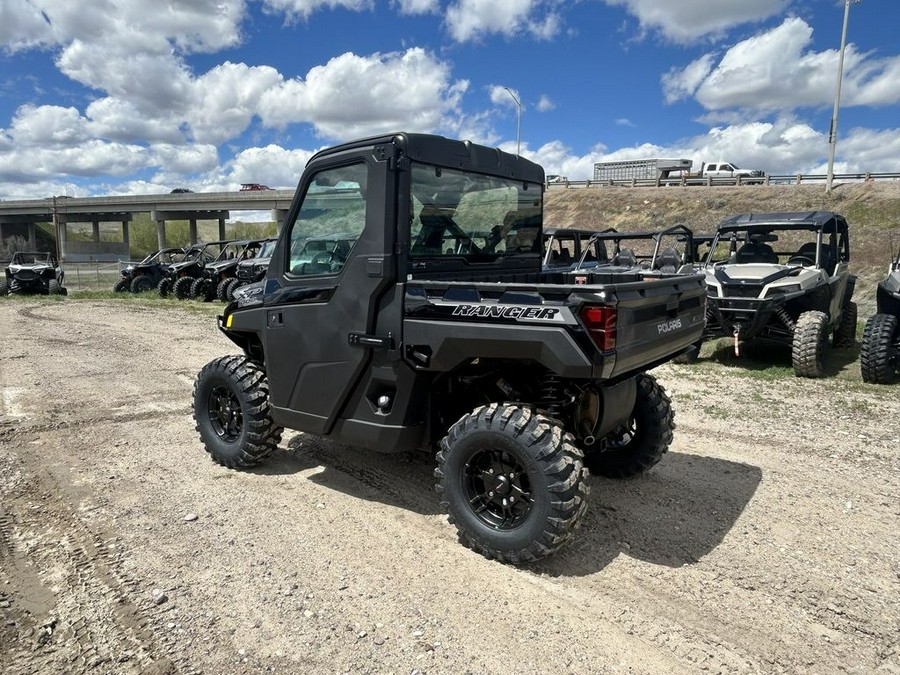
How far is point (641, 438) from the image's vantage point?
4.68m

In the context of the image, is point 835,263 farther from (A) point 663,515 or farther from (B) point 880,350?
(A) point 663,515

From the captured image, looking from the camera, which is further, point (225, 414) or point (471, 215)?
point (225, 414)

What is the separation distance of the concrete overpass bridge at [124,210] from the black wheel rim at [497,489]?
4255 cm

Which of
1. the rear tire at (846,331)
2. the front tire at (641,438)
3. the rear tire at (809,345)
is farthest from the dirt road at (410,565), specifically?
the rear tire at (846,331)

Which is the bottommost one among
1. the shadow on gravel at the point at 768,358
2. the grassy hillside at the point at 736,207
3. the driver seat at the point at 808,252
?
the shadow on gravel at the point at 768,358

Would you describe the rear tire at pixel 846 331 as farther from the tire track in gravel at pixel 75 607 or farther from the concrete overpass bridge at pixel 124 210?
the concrete overpass bridge at pixel 124 210

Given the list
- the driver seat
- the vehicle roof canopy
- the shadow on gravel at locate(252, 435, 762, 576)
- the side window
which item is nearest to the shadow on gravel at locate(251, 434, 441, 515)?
the shadow on gravel at locate(252, 435, 762, 576)

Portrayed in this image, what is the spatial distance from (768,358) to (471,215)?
→ 7653 mm

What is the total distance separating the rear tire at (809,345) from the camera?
8422mm

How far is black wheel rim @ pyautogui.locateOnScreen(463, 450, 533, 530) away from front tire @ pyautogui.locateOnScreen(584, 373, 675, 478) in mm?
1252

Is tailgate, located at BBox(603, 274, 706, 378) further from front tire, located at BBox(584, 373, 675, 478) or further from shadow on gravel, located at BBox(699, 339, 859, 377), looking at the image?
shadow on gravel, located at BBox(699, 339, 859, 377)

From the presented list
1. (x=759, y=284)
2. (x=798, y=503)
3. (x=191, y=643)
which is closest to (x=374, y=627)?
(x=191, y=643)

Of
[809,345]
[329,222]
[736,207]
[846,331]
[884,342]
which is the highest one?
[736,207]

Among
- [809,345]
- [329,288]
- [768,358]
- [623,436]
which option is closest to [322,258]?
[329,288]
